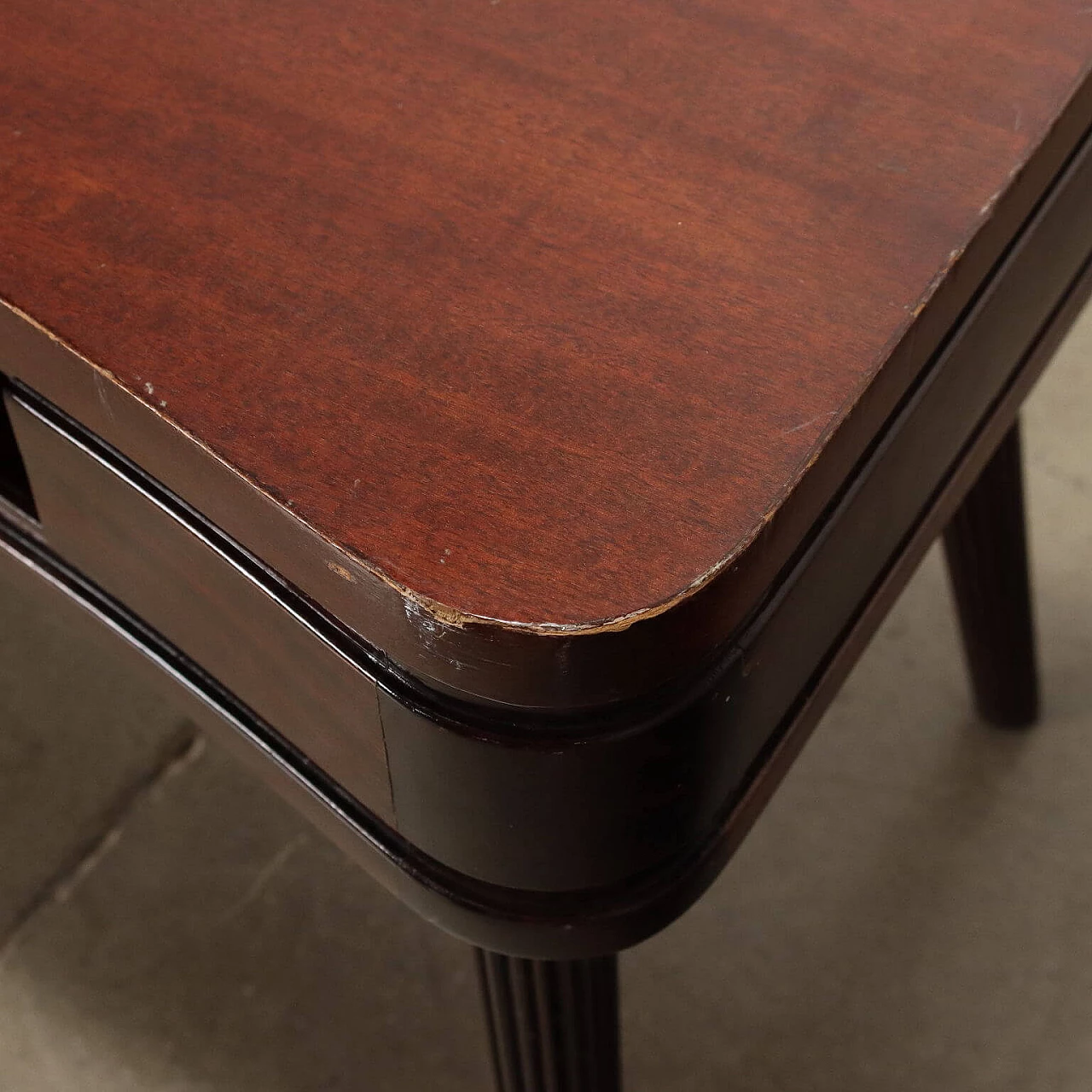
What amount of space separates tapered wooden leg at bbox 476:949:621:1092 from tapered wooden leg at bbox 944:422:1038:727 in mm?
400

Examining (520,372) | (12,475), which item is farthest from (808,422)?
(12,475)

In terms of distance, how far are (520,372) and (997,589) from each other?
0.57 m

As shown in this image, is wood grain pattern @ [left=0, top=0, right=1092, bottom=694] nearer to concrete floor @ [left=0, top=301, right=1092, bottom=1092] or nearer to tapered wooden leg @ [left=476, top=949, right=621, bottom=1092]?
tapered wooden leg @ [left=476, top=949, right=621, bottom=1092]

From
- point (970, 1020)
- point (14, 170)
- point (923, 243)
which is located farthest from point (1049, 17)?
point (970, 1020)

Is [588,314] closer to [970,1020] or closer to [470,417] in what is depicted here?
[470,417]

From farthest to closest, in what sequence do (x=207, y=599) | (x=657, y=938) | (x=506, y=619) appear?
(x=657, y=938)
(x=207, y=599)
(x=506, y=619)

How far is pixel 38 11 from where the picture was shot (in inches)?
20.6

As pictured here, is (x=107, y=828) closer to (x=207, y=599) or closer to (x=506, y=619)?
(x=207, y=599)

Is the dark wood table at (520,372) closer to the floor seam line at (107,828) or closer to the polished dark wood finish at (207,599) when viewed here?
the polished dark wood finish at (207,599)

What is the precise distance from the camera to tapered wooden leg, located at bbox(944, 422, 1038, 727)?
845 mm

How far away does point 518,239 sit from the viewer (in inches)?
17.6

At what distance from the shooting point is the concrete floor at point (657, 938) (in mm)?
857

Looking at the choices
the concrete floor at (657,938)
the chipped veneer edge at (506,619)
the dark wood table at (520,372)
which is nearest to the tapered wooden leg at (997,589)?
Answer: the concrete floor at (657,938)

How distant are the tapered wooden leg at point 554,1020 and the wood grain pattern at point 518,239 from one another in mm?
231
